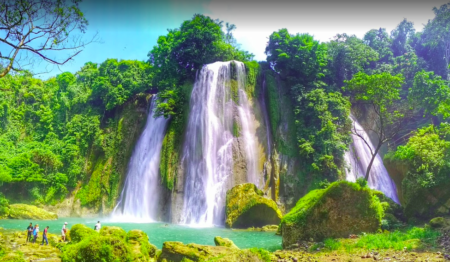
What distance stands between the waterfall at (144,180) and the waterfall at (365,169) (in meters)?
14.2

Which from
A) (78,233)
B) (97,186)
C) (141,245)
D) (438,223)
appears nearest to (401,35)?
(438,223)

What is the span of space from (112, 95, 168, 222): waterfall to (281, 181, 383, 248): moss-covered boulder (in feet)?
45.3

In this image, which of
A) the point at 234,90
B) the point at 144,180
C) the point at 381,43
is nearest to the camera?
the point at 144,180

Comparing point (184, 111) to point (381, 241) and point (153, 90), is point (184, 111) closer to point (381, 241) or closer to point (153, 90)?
point (153, 90)

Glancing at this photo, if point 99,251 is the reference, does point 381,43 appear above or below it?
above

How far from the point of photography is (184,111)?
82.8ft

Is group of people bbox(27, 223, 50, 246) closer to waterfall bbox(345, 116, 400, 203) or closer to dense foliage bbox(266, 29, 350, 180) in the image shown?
dense foliage bbox(266, 29, 350, 180)

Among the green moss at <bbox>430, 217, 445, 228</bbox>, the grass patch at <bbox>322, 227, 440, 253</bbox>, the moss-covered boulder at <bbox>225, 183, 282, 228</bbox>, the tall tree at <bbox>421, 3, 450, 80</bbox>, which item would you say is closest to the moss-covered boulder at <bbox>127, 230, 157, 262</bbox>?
the grass patch at <bbox>322, 227, 440, 253</bbox>

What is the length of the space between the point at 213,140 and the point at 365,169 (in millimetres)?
11608

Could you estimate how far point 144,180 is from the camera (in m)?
23.7

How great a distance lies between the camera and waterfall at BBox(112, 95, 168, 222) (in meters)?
22.7

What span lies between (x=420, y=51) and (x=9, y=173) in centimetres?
4053

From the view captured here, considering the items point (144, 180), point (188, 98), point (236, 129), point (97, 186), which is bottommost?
point (97, 186)

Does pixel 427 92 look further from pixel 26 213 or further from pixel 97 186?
pixel 26 213
